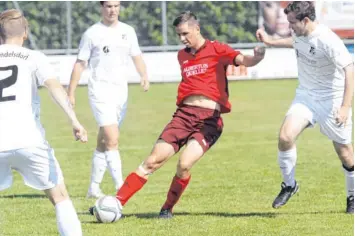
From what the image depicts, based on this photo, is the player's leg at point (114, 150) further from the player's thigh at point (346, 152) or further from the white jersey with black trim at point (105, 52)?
the player's thigh at point (346, 152)

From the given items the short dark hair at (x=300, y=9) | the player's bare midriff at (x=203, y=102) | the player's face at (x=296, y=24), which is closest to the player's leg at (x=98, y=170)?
the player's bare midriff at (x=203, y=102)

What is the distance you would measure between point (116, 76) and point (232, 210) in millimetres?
2324

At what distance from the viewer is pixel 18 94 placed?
775cm

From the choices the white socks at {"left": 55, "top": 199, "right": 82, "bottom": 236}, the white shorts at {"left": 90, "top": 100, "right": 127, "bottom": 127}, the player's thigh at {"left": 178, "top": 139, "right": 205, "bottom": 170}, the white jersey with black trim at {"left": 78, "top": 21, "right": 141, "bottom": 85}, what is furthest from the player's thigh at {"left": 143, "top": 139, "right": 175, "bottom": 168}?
the white socks at {"left": 55, "top": 199, "right": 82, "bottom": 236}

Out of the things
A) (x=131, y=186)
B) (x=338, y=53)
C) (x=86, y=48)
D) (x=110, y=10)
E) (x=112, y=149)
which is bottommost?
(x=112, y=149)

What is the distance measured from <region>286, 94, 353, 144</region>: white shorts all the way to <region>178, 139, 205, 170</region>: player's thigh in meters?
0.97

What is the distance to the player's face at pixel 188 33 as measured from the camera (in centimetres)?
1016

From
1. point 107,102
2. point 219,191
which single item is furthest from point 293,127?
point 107,102

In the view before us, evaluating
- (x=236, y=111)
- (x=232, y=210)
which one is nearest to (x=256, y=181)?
(x=232, y=210)

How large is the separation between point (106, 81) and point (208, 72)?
1972mm

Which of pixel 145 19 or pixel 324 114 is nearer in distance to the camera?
pixel 324 114

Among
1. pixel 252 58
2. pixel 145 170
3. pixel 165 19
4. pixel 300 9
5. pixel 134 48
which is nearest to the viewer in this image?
pixel 300 9

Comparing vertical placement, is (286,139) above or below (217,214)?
above

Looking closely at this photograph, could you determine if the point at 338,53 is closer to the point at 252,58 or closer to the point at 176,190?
the point at 252,58
